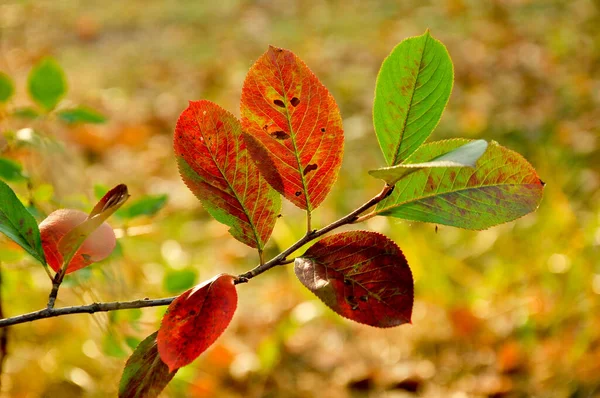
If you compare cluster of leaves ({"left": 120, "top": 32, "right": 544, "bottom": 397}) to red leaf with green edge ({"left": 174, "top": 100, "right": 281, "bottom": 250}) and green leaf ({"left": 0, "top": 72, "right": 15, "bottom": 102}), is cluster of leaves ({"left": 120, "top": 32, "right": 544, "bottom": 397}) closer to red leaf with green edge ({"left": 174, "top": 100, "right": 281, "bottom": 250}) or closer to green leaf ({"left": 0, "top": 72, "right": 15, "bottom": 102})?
red leaf with green edge ({"left": 174, "top": 100, "right": 281, "bottom": 250})

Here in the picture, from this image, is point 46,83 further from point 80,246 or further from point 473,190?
point 473,190

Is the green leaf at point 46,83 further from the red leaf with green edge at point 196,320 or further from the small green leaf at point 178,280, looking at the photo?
the red leaf with green edge at point 196,320

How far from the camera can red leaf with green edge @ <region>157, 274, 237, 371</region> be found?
358 millimetres

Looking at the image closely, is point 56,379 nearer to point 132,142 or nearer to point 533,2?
point 132,142

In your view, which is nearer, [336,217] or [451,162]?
[451,162]

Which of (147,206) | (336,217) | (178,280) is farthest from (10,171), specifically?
(336,217)

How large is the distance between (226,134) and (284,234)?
4.88 ft

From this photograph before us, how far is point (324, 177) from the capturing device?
1.29 feet

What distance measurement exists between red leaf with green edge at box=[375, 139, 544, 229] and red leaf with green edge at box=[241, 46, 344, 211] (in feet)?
0.18

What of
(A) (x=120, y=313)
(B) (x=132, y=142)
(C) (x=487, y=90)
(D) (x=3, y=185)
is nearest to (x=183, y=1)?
(B) (x=132, y=142)

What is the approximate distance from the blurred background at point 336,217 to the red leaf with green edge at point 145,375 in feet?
0.68

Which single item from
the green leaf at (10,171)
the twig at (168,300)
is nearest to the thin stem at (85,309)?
the twig at (168,300)

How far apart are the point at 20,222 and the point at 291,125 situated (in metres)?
0.20

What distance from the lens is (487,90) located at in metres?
3.16
